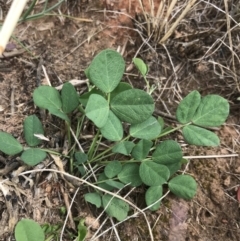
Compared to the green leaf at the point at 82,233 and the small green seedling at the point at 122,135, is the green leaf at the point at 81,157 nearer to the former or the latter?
the small green seedling at the point at 122,135

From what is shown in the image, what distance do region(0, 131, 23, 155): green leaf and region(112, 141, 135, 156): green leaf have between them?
0.90 feet

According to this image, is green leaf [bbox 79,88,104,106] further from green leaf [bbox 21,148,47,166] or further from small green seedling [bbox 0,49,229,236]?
green leaf [bbox 21,148,47,166]

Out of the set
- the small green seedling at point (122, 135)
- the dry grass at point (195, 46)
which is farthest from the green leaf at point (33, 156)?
the dry grass at point (195, 46)

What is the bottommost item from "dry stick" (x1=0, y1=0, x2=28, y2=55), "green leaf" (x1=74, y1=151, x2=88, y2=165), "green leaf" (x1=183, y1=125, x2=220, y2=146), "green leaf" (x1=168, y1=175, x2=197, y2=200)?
"green leaf" (x1=168, y1=175, x2=197, y2=200)

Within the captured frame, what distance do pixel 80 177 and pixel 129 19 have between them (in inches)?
24.8

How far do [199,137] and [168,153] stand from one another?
10cm

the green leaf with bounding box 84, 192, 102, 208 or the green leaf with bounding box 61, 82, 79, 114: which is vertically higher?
the green leaf with bounding box 61, 82, 79, 114

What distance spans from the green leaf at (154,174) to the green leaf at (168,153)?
0.08 ft

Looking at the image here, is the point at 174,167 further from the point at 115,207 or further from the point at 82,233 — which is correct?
the point at 82,233

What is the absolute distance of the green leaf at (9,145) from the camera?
127cm

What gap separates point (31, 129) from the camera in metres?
1.31

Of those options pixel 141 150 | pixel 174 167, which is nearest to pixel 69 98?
pixel 141 150

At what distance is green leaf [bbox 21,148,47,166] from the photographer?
126cm

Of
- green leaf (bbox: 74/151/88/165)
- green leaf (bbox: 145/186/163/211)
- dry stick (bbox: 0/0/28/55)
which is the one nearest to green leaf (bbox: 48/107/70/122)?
green leaf (bbox: 74/151/88/165)
